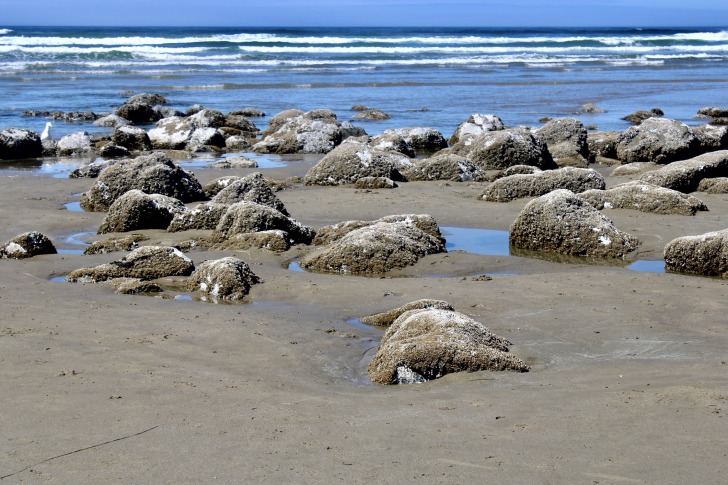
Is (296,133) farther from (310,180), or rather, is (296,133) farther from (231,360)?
(231,360)

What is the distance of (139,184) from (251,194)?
263cm

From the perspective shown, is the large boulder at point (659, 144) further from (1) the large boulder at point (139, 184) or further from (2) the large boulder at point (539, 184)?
(1) the large boulder at point (139, 184)

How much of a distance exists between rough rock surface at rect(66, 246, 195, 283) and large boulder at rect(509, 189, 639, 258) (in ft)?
13.5

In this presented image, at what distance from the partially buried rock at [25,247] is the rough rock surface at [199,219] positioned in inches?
74.5

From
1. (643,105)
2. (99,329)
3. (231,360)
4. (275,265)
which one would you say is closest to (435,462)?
(231,360)

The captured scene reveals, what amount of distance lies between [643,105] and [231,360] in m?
26.4

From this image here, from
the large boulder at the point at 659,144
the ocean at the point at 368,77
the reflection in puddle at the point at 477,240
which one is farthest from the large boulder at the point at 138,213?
the ocean at the point at 368,77

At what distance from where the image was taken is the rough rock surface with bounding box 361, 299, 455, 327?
749 centimetres

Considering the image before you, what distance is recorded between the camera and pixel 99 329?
24.3ft

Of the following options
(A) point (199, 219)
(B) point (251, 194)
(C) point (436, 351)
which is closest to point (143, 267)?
(A) point (199, 219)

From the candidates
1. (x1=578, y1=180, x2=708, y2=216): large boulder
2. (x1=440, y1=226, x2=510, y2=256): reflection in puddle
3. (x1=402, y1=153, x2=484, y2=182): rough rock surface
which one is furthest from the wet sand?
(x1=402, y1=153, x2=484, y2=182): rough rock surface

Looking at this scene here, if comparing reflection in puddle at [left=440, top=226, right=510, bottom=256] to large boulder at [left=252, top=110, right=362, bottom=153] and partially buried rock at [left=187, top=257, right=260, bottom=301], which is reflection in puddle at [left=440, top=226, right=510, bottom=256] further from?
large boulder at [left=252, top=110, right=362, bottom=153]

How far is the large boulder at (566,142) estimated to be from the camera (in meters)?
18.4

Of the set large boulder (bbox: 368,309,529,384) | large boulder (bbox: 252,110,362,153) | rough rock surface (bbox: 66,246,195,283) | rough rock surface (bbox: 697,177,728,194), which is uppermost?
large boulder (bbox: 368,309,529,384)
